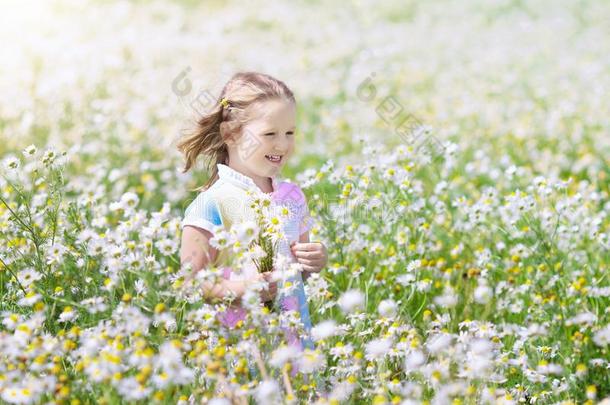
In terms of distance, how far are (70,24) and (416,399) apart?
12806 millimetres

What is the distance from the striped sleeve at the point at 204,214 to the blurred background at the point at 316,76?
0.59 m

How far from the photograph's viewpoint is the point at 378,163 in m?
4.39

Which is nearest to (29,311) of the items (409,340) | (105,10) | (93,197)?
(93,197)

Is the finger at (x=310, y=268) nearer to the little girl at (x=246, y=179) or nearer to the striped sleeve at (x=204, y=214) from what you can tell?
the little girl at (x=246, y=179)

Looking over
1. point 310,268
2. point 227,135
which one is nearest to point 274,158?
point 227,135

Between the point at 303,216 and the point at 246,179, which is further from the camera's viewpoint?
the point at 303,216

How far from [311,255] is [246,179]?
414mm

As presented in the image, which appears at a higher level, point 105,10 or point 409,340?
point 105,10

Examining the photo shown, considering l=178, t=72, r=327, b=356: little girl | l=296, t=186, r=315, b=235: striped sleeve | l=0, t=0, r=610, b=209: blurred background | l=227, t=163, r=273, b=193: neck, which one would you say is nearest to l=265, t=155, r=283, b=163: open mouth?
l=178, t=72, r=327, b=356: little girl

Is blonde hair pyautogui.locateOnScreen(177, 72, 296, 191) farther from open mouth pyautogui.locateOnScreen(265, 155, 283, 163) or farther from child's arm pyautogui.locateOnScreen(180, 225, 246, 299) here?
child's arm pyautogui.locateOnScreen(180, 225, 246, 299)

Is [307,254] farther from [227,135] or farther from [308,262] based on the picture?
[227,135]

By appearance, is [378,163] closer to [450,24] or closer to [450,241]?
Answer: [450,241]

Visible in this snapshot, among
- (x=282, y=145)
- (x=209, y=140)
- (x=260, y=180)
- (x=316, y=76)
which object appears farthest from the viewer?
(x=316, y=76)

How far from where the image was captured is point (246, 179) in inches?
127
